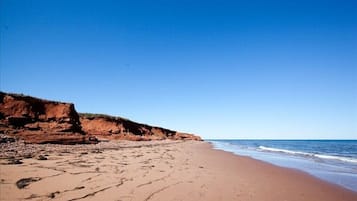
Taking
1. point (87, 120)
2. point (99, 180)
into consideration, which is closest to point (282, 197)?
point (99, 180)

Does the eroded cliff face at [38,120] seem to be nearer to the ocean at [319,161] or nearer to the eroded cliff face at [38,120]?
the eroded cliff face at [38,120]

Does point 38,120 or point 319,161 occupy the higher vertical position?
point 38,120

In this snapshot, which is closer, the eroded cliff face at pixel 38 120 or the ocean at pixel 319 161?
the ocean at pixel 319 161

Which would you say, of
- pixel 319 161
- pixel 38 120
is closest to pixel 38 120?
pixel 38 120

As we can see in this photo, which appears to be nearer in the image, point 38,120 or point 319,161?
point 38,120

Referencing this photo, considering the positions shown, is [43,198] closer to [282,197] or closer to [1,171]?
[1,171]

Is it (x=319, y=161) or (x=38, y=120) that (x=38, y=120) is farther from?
(x=319, y=161)

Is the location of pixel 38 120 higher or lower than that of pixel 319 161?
higher

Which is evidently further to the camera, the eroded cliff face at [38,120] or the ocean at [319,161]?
the eroded cliff face at [38,120]

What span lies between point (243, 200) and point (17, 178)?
457 cm

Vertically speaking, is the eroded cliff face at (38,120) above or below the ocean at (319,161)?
above

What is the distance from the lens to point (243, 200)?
5.45 metres

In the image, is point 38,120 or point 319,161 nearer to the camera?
point 38,120

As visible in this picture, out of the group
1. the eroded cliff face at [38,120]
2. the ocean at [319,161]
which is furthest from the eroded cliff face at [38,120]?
the ocean at [319,161]
